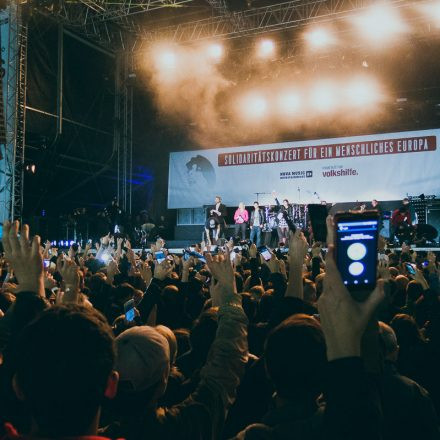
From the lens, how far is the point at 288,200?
58.3 feet

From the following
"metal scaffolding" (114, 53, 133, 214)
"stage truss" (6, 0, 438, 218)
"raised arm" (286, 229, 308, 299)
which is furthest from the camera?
"metal scaffolding" (114, 53, 133, 214)

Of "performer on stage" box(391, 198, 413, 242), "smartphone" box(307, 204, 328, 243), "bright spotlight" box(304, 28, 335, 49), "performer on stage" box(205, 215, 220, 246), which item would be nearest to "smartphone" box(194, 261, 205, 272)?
"smartphone" box(307, 204, 328, 243)

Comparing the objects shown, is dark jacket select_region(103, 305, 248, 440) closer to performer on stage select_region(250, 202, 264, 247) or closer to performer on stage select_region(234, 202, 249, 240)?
performer on stage select_region(250, 202, 264, 247)

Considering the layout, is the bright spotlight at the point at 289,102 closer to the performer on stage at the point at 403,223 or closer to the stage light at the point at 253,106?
the stage light at the point at 253,106

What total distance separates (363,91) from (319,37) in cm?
221

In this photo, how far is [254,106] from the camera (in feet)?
58.8

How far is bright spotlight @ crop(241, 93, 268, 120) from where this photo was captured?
17.8 meters

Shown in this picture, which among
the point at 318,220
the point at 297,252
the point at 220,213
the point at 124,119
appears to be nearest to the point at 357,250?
the point at 297,252

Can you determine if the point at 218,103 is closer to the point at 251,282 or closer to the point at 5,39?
the point at 5,39

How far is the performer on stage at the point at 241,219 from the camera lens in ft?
57.9

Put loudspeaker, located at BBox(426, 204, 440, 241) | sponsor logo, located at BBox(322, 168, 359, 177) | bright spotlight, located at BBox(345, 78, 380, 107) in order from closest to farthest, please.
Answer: loudspeaker, located at BBox(426, 204, 440, 241), bright spotlight, located at BBox(345, 78, 380, 107), sponsor logo, located at BBox(322, 168, 359, 177)

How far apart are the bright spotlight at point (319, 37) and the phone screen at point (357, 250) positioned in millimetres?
14859

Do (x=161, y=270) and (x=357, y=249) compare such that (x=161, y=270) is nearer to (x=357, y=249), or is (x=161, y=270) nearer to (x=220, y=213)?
(x=357, y=249)

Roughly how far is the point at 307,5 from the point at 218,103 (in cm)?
496
